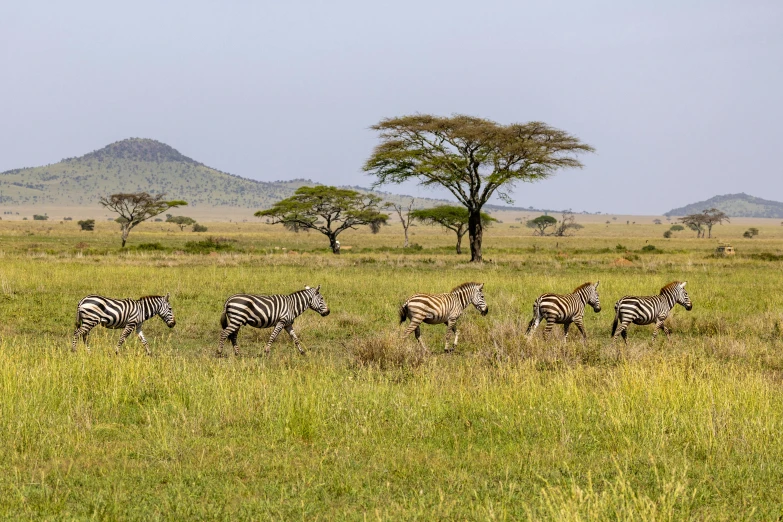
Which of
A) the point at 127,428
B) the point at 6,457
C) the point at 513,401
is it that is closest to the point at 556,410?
the point at 513,401

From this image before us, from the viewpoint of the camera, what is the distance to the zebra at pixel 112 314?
1199 centimetres

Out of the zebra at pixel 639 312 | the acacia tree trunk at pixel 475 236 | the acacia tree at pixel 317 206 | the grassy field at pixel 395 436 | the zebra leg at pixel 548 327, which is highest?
the acacia tree at pixel 317 206

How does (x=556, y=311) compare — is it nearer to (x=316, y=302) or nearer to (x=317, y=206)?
(x=316, y=302)

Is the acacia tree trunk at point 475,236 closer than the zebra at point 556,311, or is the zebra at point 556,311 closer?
the zebra at point 556,311

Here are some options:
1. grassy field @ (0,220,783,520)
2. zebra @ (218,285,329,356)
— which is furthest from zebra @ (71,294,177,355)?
zebra @ (218,285,329,356)

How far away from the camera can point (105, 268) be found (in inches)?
1034

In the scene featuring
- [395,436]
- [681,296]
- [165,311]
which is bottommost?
[395,436]

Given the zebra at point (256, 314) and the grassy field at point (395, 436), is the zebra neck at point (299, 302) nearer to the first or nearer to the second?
the zebra at point (256, 314)

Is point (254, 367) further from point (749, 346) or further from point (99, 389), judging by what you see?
point (749, 346)

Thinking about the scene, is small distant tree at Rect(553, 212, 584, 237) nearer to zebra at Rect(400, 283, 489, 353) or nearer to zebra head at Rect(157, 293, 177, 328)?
zebra at Rect(400, 283, 489, 353)

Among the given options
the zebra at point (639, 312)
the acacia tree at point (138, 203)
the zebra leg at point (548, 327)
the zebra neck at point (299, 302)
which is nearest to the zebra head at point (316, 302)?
the zebra neck at point (299, 302)

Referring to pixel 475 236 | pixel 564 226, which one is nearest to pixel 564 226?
pixel 564 226

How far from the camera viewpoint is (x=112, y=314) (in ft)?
39.8

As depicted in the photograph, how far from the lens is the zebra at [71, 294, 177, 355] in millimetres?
11992
